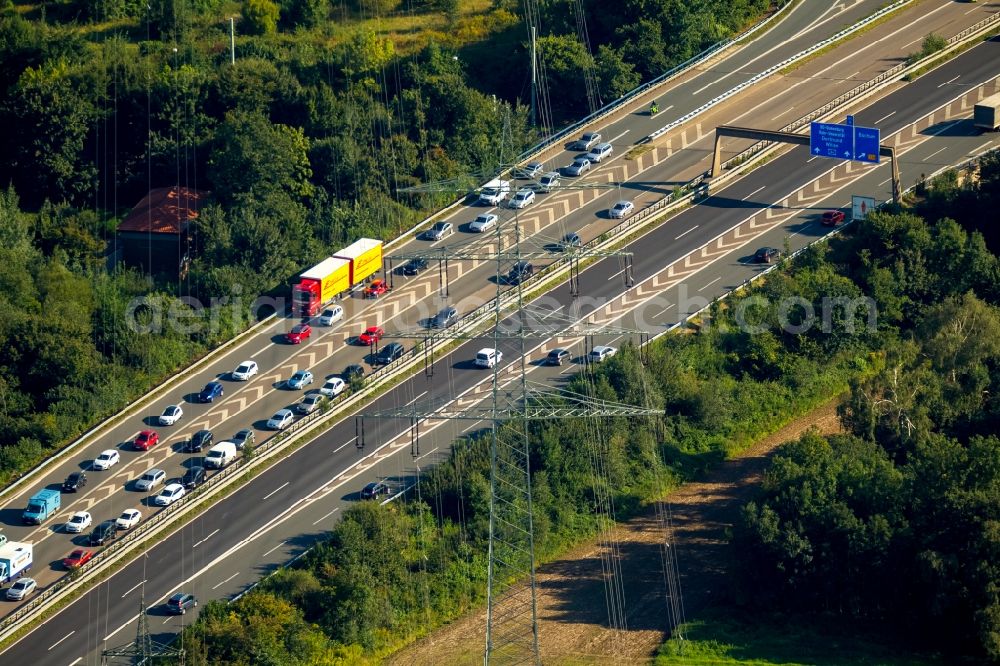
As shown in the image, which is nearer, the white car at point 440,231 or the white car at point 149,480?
the white car at point 149,480

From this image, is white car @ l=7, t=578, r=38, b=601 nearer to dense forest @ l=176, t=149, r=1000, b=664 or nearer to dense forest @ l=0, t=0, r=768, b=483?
dense forest @ l=176, t=149, r=1000, b=664

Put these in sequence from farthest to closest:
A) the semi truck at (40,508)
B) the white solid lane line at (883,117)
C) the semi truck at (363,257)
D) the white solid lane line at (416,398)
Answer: the white solid lane line at (883,117), the semi truck at (363,257), the white solid lane line at (416,398), the semi truck at (40,508)

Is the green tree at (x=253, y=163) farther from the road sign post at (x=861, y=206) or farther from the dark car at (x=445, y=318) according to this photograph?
the road sign post at (x=861, y=206)

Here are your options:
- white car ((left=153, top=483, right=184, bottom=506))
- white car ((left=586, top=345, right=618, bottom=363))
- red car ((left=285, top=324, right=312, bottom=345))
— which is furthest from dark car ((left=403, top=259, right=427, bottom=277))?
white car ((left=153, top=483, right=184, bottom=506))

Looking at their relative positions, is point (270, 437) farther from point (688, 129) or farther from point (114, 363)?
point (688, 129)

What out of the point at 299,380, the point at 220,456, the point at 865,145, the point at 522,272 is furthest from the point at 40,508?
the point at 865,145

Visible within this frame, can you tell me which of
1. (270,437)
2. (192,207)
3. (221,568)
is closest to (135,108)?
(192,207)

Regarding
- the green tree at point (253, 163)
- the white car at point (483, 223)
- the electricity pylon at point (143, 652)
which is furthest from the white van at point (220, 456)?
the white car at point (483, 223)
